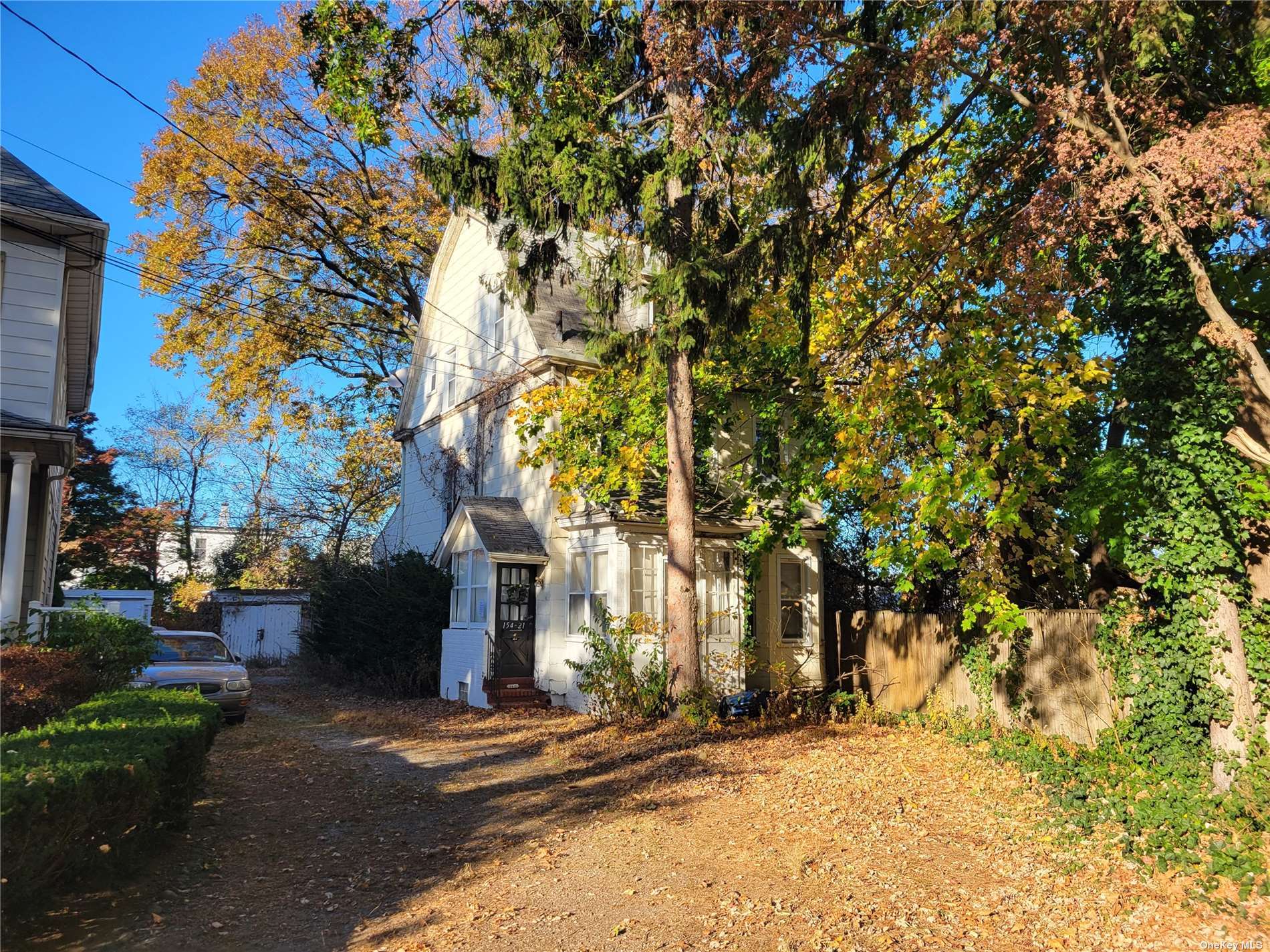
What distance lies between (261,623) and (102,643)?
2416cm

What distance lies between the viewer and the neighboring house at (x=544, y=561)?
1686cm

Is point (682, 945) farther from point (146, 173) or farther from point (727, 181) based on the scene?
point (146, 173)

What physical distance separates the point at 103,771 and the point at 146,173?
83.2ft

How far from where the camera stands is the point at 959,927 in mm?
6152

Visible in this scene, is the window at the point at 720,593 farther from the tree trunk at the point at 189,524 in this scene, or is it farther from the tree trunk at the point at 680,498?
the tree trunk at the point at 189,524

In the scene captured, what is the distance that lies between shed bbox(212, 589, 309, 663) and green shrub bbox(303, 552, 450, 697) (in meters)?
11.5

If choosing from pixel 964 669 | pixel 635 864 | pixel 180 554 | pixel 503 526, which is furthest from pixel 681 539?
pixel 180 554

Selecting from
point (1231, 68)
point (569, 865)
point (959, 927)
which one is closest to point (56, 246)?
point (569, 865)

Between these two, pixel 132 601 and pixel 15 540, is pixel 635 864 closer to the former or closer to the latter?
pixel 15 540

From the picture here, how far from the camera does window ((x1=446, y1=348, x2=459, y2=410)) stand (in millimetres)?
23281

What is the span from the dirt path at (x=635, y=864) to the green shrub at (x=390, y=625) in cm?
835

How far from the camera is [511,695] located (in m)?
17.8

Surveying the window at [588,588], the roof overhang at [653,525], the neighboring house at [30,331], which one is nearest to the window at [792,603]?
the roof overhang at [653,525]

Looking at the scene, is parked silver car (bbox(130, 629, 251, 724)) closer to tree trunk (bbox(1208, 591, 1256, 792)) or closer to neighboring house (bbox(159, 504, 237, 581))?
tree trunk (bbox(1208, 591, 1256, 792))
